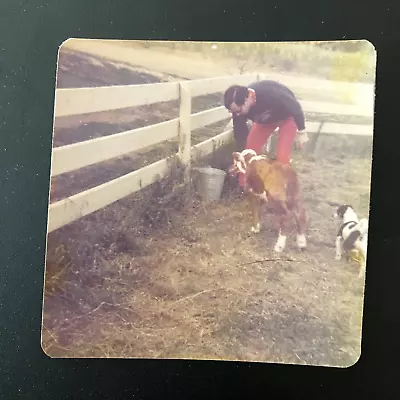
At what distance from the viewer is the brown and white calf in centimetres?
48

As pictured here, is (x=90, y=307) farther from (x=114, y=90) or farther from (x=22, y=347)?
(x=114, y=90)

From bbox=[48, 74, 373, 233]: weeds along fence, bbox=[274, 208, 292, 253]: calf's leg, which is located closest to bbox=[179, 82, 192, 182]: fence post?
bbox=[48, 74, 373, 233]: weeds along fence

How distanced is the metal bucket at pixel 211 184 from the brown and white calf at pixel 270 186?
15 mm

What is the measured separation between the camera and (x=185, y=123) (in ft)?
1.59

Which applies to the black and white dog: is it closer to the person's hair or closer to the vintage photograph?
the vintage photograph

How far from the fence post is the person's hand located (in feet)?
0.34

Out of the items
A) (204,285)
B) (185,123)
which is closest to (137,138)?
(185,123)

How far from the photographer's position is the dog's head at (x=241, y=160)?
48cm

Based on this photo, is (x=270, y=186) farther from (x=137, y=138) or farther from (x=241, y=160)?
(x=137, y=138)

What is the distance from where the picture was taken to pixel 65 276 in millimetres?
Result: 482

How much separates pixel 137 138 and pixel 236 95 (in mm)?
106

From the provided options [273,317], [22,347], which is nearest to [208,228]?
[273,317]

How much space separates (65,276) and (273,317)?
20 cm

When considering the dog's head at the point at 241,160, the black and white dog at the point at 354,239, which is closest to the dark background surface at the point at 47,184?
the black and white dog at the point at 354,239
